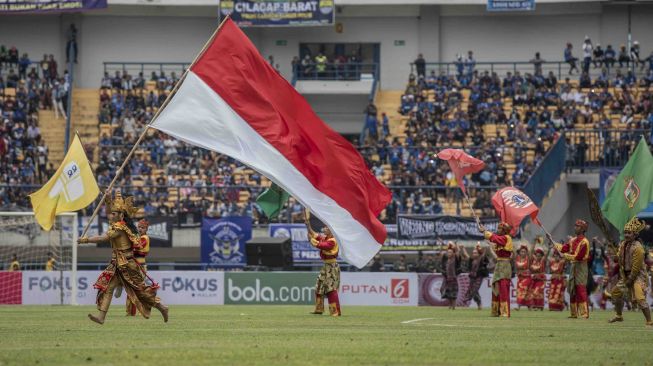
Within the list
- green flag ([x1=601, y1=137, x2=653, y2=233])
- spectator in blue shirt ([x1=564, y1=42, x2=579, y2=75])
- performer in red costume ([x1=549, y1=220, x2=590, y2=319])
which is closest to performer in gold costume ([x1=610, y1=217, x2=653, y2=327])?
performer in red costume ([x1=549, y1=220, x2=590, y2=319])

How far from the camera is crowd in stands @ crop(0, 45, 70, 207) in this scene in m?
52.2

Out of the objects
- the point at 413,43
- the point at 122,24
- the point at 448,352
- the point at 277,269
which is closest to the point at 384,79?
the point at 413,43

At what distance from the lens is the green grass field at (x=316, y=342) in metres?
15.0

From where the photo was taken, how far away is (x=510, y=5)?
201 ft

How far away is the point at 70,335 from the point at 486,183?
106ft

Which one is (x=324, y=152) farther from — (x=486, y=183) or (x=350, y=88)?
(x=350, y=88)

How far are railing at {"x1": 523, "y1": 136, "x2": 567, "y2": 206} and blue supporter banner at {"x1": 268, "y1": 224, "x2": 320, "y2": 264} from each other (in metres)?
8.00

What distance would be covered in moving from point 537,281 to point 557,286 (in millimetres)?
963

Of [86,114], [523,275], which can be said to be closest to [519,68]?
[86,114]

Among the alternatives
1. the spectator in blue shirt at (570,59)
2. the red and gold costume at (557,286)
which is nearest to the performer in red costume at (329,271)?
the red and gold costume at (557,286)

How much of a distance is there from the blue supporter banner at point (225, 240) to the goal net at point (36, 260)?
4.58 m

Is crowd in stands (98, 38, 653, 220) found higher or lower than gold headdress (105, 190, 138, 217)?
higher

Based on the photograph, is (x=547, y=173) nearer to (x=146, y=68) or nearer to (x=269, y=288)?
(x=269, y=288)

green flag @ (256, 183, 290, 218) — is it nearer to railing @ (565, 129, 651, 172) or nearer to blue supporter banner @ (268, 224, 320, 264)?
blue supporter banner @ (268, 224, 320, 264)
